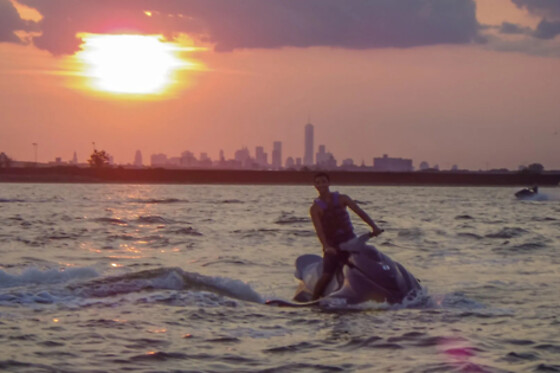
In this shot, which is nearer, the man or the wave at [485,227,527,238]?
the man

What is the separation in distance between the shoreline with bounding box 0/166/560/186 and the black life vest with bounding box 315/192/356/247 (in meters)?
143

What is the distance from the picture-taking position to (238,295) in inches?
588

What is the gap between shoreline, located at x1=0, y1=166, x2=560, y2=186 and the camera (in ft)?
515

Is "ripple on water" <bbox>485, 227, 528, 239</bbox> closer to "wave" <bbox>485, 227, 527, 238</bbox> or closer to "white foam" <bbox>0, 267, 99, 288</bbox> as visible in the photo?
"wave" <bbox>485, 227, 527, 238</bbox>

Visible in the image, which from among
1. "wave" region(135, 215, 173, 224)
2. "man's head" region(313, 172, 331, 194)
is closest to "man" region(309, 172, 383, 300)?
"man's head" region(313, 172, 331, 194)

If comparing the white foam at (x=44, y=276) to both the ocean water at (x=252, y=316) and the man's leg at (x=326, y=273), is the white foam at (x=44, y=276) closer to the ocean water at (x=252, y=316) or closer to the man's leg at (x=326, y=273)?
the ocean water at (x=252, y=316)

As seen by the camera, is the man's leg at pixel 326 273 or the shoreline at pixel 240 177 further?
the shoreline at pixel 240 177

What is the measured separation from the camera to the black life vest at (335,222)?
13305mm

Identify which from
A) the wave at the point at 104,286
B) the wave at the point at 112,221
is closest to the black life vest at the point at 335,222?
the wave at the point at 104,286

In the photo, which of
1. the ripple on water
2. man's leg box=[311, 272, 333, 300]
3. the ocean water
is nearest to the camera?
the ocean water

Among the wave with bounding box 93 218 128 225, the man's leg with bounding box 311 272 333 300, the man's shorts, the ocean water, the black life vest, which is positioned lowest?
the wave with bounding box 93 218 128 225

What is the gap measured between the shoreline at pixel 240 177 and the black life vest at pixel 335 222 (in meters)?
143

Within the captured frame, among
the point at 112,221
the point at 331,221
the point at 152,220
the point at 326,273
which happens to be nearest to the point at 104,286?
the point at 326,273

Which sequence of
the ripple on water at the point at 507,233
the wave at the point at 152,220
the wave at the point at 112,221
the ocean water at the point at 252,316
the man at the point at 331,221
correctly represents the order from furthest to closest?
the wave at the point at 152,220 → the wave at the point at 112,221 → the ripple on water at the point at 507,233 → the man at the point at 331,221 → the ocean water at the point at 252,316
